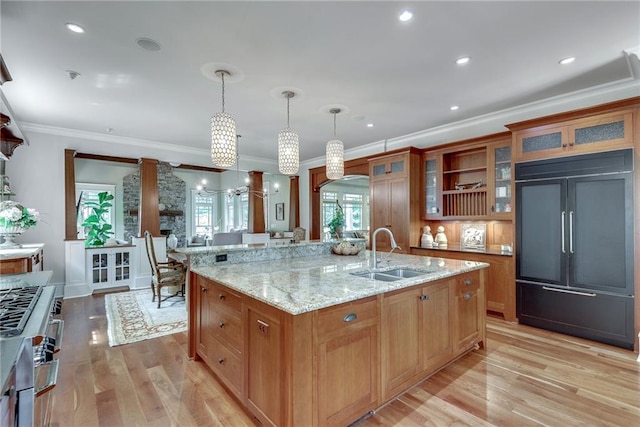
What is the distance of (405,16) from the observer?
2.13 meters

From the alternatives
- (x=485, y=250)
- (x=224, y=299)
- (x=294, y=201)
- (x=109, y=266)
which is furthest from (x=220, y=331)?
(x=294, y=201)

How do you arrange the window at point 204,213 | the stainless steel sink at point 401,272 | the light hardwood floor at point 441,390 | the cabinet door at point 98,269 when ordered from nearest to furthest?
the light hardwood floor at point 441,390
the stainless steel sink at point 401,272
the cabinet door at point 98,269
the window at point 204,213

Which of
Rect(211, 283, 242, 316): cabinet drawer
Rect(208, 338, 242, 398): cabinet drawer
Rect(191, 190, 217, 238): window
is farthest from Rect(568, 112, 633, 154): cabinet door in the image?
Rect(191, 190, 217, 238): window

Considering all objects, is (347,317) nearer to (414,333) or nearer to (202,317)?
(414,333)

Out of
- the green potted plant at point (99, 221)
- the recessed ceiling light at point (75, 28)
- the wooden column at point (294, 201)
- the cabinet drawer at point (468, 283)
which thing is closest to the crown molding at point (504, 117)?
the wooden column at point (294, 201)

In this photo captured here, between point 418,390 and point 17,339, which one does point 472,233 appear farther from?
point 17,339

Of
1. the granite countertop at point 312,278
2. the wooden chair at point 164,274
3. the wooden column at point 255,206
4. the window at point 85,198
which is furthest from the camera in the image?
the window at point 85,198

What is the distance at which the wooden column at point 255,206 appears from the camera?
721 centimetres

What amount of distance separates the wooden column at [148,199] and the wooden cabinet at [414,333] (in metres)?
5.26

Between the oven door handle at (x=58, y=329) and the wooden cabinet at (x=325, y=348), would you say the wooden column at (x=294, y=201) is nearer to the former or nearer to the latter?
the wooden cabinet at (x=325, y=348)

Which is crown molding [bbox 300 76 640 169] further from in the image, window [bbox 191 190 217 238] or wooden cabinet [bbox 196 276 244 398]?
window [bbox 191 190 217 238]

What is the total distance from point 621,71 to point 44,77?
587cm

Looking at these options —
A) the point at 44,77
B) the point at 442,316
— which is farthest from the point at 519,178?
the point at 44,77

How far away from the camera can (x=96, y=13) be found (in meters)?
2.10
